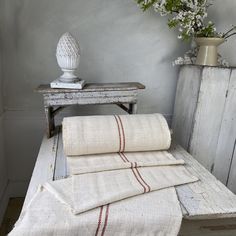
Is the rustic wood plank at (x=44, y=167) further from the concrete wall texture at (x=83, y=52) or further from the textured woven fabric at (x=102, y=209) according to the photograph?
the concrete wall texture at (x=83, y=52)

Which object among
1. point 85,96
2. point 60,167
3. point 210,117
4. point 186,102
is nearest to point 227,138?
point 210,117

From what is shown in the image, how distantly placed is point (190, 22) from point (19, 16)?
717mm

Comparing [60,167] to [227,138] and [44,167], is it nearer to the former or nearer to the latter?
[44,167]

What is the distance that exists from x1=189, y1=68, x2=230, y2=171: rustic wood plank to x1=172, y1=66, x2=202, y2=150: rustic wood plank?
1.0 inches

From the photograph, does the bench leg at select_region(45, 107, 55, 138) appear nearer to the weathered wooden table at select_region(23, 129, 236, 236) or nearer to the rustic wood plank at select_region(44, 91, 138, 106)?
the rustic wood plank at select_region(44, 91, 138, 106)

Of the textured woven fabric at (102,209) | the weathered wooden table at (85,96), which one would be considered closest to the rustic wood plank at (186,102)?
the weathered wooden table at (85,96)

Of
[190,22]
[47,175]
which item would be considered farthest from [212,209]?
[190,22]


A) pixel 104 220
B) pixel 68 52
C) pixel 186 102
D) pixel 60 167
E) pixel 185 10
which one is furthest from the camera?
pixel 186 102

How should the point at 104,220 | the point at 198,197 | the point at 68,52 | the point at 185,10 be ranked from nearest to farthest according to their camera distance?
the point at 104,220
the point at 198,197
the point at 68,52
the point at 185,10

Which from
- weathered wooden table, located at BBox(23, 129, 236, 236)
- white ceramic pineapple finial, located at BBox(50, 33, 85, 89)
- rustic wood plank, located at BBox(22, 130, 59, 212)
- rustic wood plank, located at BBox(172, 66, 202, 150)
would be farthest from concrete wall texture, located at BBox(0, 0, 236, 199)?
weathered wooden table, located at BBox(23, 129, 236, 236)

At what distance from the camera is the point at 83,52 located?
115 cm

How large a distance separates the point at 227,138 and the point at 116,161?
0.60m

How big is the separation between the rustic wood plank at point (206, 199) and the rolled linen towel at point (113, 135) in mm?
162

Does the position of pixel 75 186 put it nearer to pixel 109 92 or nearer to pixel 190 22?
pixel 109 92
